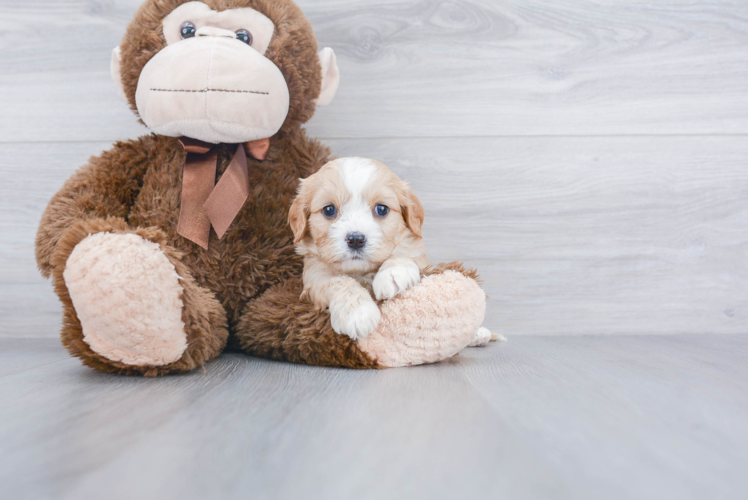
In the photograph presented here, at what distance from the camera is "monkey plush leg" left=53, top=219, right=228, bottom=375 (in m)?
0.78

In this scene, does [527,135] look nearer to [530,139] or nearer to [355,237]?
[530,139]

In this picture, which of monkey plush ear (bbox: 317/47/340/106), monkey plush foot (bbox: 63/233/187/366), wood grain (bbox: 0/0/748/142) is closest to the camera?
monkey plush foot (bbox: 63/233/187/366)

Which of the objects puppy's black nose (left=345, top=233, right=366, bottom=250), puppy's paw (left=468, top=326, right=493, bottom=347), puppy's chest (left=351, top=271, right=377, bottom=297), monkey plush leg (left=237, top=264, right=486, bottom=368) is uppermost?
puppy's black nose (left=345, top=233, right=366, bottom=250)

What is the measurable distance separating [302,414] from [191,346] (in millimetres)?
311

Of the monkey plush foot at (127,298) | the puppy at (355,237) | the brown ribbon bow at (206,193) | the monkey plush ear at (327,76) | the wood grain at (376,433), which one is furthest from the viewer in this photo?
the monkey plush ear at (327,76)

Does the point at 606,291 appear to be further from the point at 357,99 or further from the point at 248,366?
the point at 248,366

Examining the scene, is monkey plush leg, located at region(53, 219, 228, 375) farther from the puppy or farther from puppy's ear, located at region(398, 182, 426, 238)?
puppy's ear, located at region(398, 182, 426, 238)

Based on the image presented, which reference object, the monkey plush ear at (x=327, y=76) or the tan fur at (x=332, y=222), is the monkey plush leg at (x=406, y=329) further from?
the monkey plush ear at (x=327, y=76)

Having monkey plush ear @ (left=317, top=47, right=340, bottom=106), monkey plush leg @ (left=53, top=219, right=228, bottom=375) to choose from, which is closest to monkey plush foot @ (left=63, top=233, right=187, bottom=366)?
monkey plush leg @ (left=53, top=219, right=228, bottom=375)

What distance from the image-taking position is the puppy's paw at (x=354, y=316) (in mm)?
858

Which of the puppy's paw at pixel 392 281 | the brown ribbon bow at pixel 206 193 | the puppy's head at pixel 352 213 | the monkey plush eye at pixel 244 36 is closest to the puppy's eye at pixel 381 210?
the puppy's head at pixel 352 213

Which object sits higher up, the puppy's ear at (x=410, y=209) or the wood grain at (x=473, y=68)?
the wood grain at (x=473, y=68)

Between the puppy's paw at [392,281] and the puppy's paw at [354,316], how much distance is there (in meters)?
0.03

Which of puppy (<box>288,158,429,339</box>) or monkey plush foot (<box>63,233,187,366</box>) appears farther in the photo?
puppy (<box>288,158,429,339</box>)
